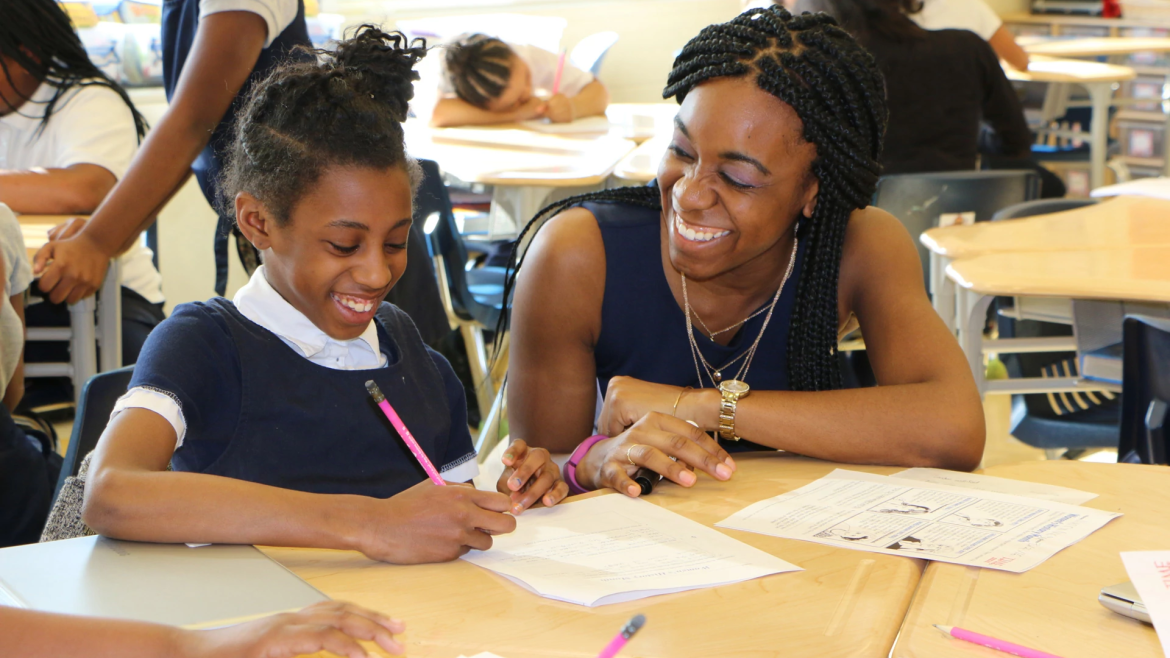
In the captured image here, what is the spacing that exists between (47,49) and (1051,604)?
2424 mm

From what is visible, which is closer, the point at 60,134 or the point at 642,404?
the point at 642,404

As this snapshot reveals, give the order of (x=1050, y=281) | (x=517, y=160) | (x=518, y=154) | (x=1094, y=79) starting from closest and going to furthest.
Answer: (x=1050, y=281), (x=517, y=160), (x=518, y=154), (x=1094, y=79)

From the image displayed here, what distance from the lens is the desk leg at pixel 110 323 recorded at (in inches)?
90.0

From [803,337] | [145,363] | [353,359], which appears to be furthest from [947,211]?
[145,363]

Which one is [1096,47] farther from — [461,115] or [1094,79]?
[461,115]

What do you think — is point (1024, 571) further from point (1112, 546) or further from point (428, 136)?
point (428, 136)

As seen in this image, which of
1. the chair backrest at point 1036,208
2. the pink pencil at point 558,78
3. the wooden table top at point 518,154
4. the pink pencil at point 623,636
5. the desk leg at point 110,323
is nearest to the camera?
the pink pencil at point 623,636

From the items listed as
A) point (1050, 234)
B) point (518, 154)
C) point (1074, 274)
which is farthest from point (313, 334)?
point (518, 154)

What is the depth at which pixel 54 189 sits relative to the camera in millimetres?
2365

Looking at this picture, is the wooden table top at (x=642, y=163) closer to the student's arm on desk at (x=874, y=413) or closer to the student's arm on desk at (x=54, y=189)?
the student's arm on desk at (x=54, y=189)

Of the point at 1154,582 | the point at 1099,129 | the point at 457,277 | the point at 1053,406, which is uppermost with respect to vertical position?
the point at 1154,582

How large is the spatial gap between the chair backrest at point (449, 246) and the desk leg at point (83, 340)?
2.85 ft

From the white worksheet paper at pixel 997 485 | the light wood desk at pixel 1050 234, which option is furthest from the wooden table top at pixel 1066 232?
the white worksheet paper at pixel 997 485

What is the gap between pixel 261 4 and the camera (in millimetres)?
1881
